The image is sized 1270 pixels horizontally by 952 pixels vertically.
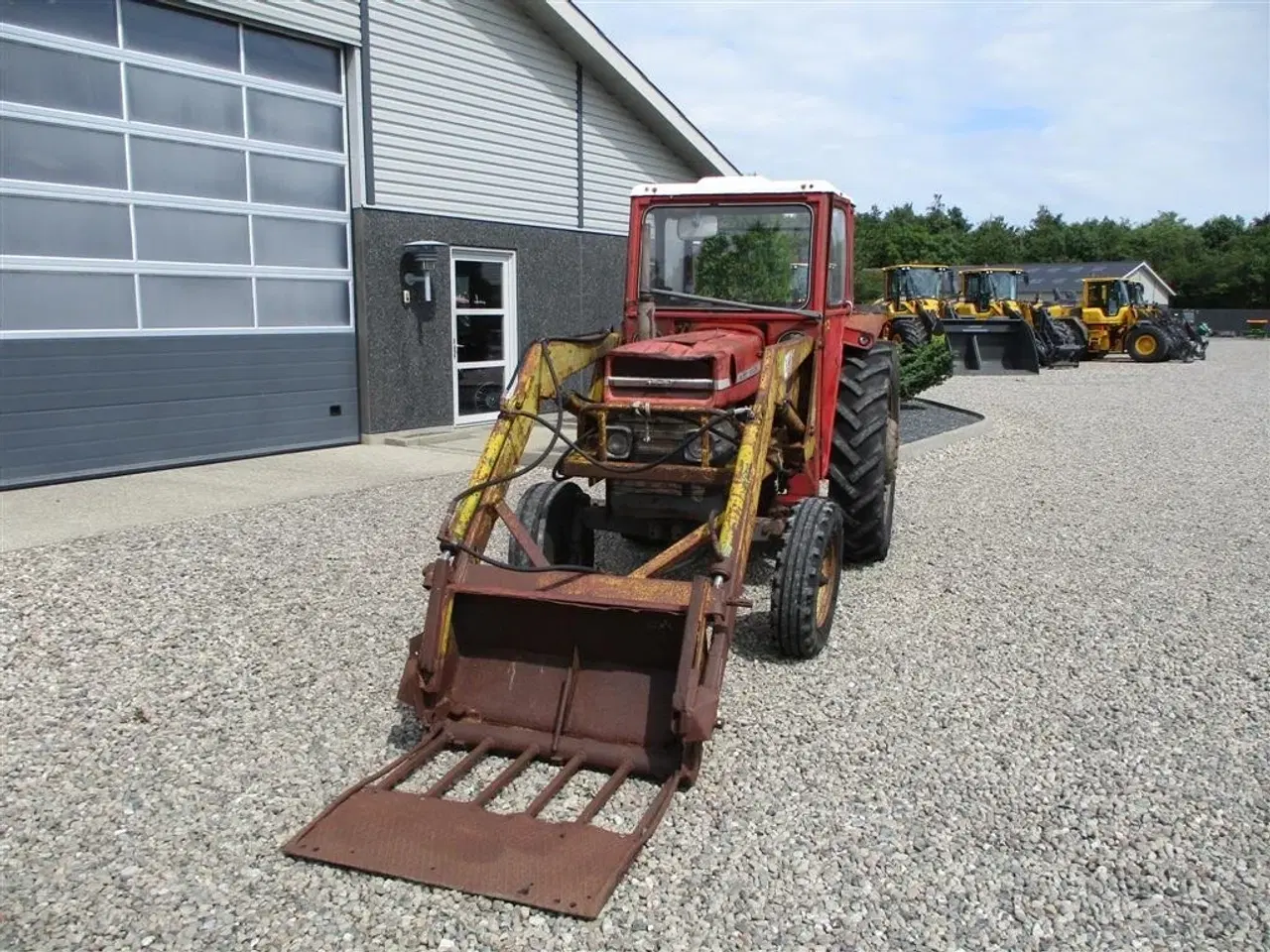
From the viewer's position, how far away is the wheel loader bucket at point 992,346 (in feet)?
71.7

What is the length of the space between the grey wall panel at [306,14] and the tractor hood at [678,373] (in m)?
6.72

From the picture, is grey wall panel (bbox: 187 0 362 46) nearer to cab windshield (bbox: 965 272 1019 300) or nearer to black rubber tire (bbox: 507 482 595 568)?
black rubber tire (bbox: 507 482 595 568)

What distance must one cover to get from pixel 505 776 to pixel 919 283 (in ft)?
77.7

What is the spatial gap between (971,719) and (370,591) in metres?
3.34

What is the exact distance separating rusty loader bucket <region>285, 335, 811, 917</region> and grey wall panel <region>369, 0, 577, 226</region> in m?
7.93

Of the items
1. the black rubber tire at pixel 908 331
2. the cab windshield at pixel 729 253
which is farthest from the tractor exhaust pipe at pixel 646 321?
the black rubber tire at pixel 908 331

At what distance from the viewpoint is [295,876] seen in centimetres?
332

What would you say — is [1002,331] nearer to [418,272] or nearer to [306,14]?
[418,272]

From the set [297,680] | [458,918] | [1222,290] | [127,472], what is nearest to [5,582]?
[297,680]

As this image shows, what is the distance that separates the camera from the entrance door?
12555 mm

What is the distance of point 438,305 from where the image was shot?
1205 centimetres

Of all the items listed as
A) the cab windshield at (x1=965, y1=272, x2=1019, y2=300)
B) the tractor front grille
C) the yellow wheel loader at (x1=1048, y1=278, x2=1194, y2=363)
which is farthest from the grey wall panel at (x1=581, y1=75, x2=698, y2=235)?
the yellow wheel loader at (x1=1048, y1=278, x2=1194, y2=363)

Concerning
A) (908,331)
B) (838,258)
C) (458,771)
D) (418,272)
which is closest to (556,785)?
(458,771)

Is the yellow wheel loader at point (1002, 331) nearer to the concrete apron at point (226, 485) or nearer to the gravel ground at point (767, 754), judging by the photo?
the concrete apron at point (226, 485)
